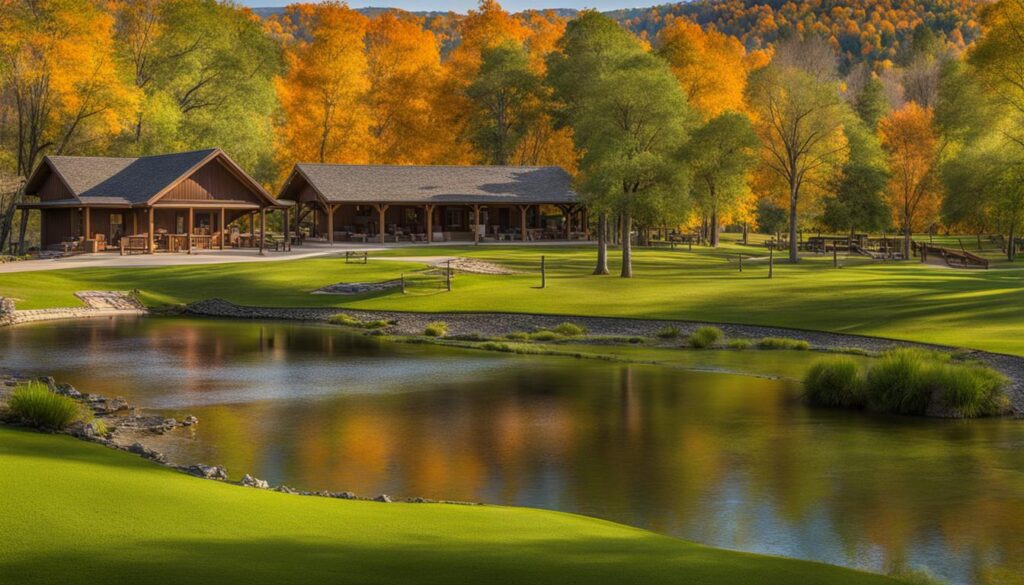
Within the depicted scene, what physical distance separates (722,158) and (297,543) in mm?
59550

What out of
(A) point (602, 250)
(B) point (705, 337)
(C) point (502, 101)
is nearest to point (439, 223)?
(C) point (502, 101)

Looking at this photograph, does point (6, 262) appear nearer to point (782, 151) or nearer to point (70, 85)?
point (70, 85)

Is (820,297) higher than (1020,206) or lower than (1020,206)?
lower

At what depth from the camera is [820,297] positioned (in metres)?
43.6

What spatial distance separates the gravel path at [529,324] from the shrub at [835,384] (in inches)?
204

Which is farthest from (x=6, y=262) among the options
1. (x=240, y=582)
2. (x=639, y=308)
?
(x=240, y=582)

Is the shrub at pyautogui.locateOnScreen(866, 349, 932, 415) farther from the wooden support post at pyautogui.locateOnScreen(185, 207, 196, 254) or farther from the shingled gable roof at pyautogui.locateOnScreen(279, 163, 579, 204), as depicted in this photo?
the shingled gable roof at pyautogui.locateOnScreen(279, 163, 579, 204)

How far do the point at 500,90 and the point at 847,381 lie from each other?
235 feet

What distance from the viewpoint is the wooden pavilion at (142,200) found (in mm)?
68125

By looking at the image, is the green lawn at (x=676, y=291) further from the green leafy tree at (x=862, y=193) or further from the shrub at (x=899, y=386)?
the green leafy tree at (x=862, y=193)

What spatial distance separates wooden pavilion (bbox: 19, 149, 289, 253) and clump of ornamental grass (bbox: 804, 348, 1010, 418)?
49556 mm

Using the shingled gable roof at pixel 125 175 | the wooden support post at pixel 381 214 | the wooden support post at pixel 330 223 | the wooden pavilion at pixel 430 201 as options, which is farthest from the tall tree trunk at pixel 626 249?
the wooden support post at pixel 330 223

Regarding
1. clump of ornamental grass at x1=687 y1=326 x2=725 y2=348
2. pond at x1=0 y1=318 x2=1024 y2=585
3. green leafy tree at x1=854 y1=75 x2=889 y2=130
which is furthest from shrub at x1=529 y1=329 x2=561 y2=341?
green leafy tree at x1=854 y1=75 x2=889 y2=130

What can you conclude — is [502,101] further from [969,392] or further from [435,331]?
[969,392]
